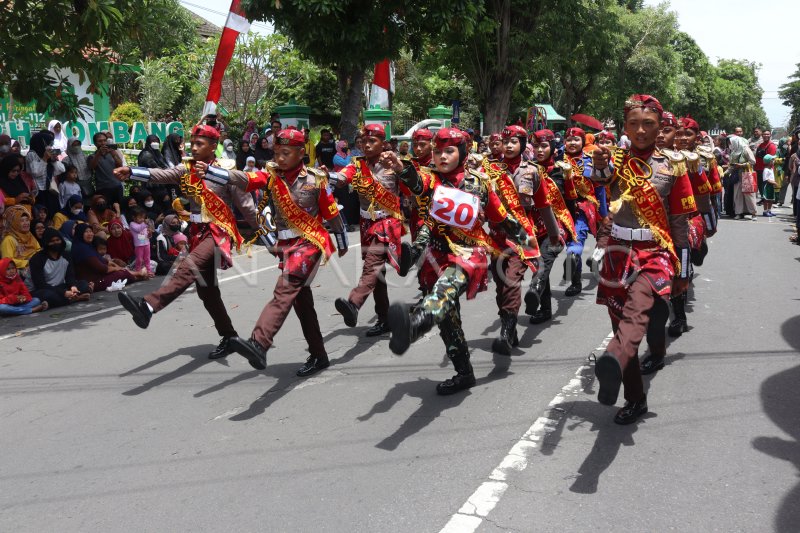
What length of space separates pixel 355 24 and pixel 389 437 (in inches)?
472

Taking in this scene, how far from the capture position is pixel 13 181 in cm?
1016

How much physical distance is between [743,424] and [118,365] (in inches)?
191

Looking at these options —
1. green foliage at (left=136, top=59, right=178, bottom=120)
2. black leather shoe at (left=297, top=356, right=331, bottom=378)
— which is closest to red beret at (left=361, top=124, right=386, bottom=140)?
black leather shoe at (left=297, top=356, right=331, bottom=378)

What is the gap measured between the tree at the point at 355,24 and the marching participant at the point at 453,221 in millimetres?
9920

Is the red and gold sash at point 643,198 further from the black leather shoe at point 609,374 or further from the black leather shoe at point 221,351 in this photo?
the black leather shoe at point 221,351

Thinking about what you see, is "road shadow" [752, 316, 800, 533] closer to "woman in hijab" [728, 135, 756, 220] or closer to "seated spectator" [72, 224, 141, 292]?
"seated spectator" [72, 224, 141, 292]

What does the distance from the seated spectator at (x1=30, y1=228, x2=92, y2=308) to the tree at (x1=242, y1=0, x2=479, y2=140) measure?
6868mm

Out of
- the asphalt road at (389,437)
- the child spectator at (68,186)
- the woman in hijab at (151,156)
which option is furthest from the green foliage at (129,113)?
the asphalt road at (389,437)

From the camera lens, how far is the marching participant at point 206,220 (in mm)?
5949

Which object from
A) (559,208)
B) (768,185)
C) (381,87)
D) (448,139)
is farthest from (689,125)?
(768,185)

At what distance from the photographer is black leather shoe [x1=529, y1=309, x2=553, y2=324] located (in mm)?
7621

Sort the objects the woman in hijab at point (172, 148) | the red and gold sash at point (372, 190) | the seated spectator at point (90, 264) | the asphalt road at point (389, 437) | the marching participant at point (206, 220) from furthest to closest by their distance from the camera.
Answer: the woman in hijab at point (172, 148)
the seated spectator at point (90, 264)
the red and gold sash at point (372, 190)
the marching participant at point (206, 220)
the asphalt road at point (389, 437)

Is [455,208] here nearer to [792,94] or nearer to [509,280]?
[509,280]

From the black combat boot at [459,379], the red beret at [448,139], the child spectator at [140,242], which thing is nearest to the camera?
the red beret at [448,139]
